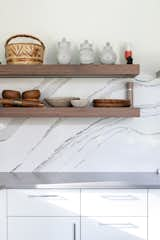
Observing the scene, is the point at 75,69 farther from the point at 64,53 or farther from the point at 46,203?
the point at 46,203

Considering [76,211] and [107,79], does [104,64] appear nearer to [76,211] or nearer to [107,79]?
[107,79]

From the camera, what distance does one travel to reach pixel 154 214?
2.25m

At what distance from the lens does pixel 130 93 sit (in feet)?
8.80

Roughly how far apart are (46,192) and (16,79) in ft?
3.40

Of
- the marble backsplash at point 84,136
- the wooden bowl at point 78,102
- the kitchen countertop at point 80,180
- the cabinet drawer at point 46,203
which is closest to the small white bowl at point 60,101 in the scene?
the wooden bowl at point 78,102

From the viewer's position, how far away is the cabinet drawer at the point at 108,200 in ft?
7.36

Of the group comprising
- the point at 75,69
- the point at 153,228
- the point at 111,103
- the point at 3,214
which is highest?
the point at 75,69

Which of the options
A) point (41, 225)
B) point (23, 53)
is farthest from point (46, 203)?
point (23, 53)

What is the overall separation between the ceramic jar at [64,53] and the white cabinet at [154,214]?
1165 millimetres

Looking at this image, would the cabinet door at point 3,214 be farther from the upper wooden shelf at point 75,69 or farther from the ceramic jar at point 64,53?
the ceramic jar at point 64,53

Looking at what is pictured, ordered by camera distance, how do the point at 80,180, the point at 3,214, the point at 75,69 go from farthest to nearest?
the point at 75,69 → the point at 80,180 → the point at 3,214

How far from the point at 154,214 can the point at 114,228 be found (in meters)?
0.29

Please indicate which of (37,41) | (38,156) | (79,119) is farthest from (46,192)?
(37,41)

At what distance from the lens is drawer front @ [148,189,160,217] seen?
7.34 ft
